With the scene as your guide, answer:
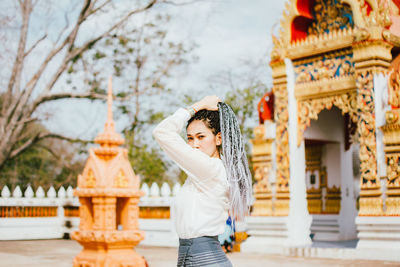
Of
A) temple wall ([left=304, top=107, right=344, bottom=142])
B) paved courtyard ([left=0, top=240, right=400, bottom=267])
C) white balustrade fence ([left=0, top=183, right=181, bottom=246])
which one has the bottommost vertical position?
paved courtyard ([left=0, top=240, right=400, bottom=267])

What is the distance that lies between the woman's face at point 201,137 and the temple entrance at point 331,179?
8054mm

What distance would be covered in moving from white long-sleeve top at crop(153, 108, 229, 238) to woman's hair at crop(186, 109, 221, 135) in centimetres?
12

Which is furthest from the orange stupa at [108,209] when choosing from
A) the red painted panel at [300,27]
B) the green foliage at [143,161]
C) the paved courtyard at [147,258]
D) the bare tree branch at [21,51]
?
the green foliage at [143,161]

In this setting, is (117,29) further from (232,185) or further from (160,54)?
(232,185)

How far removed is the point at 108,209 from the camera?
7.01 meters

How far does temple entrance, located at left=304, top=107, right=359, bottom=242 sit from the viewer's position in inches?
421

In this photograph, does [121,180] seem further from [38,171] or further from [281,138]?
[38,171]

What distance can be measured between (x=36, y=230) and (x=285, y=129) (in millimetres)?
7040

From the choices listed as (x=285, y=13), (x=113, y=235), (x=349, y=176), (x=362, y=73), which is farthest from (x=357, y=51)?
(x=113, y=235)

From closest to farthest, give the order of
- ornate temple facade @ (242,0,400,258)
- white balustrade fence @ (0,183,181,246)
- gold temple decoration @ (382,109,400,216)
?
1. gold temple decoration @ (382,109,400,216)
2. ornate temple facade @ (242,0,400,258)
3. white balustrade fence @ (0,183,181,246)

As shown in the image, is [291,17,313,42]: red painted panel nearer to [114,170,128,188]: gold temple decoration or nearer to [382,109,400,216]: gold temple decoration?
[382,109,400,216]: gold temple decoration

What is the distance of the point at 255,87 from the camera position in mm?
22359

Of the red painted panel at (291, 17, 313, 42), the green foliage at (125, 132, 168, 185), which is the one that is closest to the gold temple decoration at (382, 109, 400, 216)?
the red painted panel at (291, 17, 313, 42)

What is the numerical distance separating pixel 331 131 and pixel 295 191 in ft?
6.28
